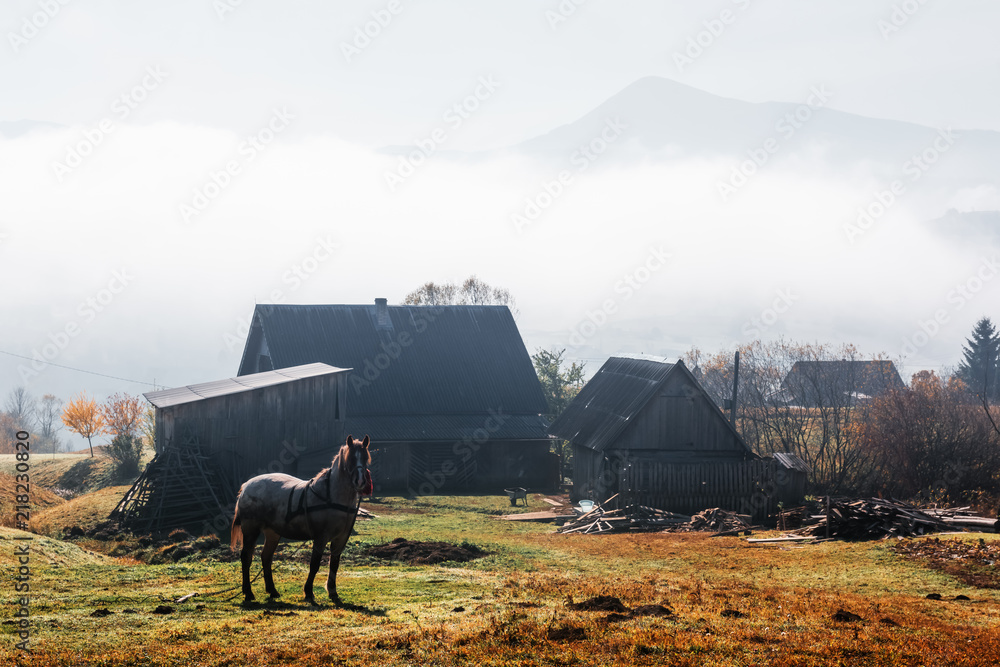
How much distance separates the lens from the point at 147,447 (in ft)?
188

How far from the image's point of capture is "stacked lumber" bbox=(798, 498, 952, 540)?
22.7 metres

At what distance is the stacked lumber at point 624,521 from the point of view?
94.2ft

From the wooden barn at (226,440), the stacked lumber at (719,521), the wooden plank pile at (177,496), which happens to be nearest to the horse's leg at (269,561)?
the wooden plank pile at (177,496)

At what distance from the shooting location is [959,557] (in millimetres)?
18266

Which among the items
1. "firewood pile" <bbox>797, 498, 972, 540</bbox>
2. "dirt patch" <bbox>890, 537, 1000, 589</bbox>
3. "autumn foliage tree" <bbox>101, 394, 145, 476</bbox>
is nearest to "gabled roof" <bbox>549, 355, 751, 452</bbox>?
"firewood pile" <bbox>797, 498, 972, 540</bbox>

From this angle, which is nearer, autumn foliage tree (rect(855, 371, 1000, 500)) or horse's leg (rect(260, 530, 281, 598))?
horse's leg (rect(260, 530, 281, 598))

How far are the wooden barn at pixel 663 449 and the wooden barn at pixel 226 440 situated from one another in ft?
37.1

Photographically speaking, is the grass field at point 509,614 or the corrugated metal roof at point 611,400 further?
the corrugated metal roof at point 611,400

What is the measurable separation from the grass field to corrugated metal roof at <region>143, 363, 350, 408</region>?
7.33 metres

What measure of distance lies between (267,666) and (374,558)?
10446 mm

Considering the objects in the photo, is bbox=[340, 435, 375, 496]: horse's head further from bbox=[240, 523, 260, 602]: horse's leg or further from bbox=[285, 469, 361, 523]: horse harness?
bbox=[240, 523, 260, 602]: horse's leg

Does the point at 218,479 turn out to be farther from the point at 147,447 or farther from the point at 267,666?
the point at 147,447

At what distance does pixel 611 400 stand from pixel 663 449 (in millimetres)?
4279

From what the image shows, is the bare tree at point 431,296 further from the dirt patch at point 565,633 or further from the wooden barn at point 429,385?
the dirt patch at point 565,633
